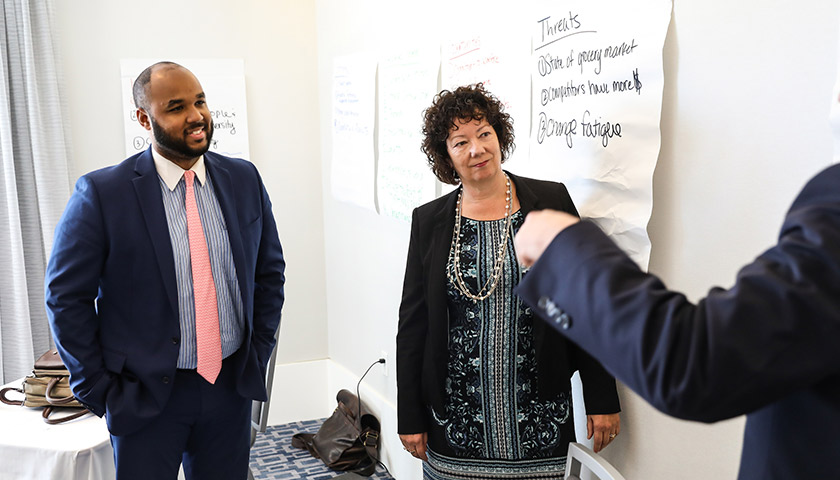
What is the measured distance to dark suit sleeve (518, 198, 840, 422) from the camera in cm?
64

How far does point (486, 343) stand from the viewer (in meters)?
1.94

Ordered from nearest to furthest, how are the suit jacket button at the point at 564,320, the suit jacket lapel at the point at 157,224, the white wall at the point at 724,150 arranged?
the suit jacket button at the point at 564,320 < the white wall at the point at 724,150 < the suit jacket lapel at the point at 157,224

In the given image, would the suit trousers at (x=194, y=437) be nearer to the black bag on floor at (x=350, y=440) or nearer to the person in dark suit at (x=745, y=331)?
the black bag on floor at (x=350, y=440)

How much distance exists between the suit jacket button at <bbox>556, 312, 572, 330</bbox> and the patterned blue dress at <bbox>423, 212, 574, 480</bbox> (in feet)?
3.80

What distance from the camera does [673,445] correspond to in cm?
177

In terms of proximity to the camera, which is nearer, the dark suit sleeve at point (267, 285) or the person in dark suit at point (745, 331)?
the person in dark suit at point (745, 331)

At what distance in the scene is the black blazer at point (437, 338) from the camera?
6.21ft

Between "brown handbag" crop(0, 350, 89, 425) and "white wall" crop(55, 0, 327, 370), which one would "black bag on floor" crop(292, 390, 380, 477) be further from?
"brown handbag" crop(0, 350, 89, 425)

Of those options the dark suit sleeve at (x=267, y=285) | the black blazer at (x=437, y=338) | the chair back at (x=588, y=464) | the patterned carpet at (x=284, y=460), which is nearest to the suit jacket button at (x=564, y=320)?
the chair back at (x=588, y=464)

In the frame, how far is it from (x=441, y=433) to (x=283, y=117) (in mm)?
2475

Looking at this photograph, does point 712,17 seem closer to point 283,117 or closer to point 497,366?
point 497,366

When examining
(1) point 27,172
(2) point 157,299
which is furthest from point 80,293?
(1) point 27,172

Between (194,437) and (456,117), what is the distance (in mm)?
1209

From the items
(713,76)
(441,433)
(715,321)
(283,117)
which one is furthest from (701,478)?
(283,117)
